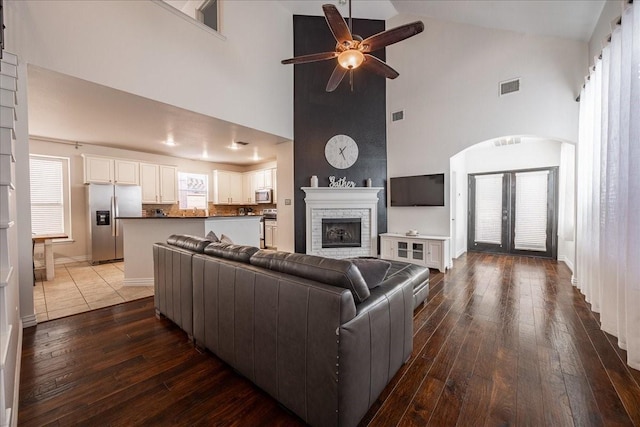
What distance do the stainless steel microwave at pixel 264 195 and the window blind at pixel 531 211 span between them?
610cm

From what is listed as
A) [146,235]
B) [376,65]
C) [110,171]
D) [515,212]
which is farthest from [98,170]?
[515,212]

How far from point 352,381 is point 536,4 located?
499cm

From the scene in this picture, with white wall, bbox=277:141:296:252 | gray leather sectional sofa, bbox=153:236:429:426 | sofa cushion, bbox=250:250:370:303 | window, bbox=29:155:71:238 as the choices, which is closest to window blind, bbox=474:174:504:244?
white wall, bbox=277:141:296:252

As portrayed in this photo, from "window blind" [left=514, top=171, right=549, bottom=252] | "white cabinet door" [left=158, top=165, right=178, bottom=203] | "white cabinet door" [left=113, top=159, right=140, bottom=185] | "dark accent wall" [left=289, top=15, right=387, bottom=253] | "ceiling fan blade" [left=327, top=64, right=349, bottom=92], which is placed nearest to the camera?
"ceiling fan blade" [left=327, top=64, right=349, bottom=92]

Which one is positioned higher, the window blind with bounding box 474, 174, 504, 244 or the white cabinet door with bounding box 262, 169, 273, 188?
the white cabinet door with bounding box 262, 169, 273, 188

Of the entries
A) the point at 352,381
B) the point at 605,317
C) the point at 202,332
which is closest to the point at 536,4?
the point at 605,317

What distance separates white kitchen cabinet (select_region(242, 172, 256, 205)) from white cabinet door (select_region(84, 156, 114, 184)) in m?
3.37

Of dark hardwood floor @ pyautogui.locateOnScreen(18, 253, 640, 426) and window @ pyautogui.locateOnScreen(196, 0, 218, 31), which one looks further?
window @ pyautogui.locateOnScreen(196, 0, 218, 31)

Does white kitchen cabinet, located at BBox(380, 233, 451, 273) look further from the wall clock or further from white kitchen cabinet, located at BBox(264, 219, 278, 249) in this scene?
white kitchen cabinet, located at BBox(264, 219, 278, 249)

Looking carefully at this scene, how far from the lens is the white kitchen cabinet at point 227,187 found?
25.0ft

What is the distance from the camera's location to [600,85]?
278cm

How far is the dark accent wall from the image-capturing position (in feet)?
17.7

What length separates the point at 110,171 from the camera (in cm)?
555

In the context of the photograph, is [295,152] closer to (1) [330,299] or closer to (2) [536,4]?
(2) [536,4]
